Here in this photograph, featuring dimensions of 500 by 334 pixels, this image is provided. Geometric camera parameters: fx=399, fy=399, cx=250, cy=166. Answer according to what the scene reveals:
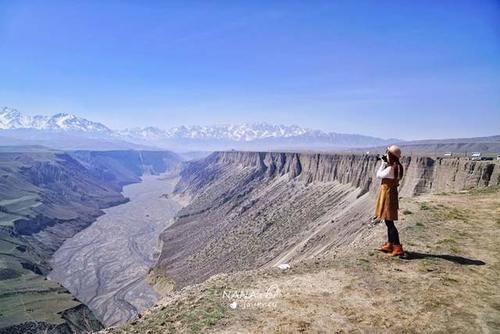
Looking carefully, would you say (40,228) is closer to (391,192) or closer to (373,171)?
(373,171)

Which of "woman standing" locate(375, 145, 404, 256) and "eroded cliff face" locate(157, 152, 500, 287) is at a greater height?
"woman standing" locate(375, 145, 404, 256)

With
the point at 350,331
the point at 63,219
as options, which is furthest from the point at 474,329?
the point at 63,219

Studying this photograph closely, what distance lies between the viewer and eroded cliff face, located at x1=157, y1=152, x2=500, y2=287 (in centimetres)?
3559

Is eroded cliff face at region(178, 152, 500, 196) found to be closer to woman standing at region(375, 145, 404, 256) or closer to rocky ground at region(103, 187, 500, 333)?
rocky ground at region(103, 187, 500, 333)

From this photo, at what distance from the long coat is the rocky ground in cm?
121

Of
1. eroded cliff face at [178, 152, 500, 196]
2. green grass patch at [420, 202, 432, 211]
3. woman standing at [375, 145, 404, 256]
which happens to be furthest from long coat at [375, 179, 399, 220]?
eroded cliff face at [178, 152, 500, 196]

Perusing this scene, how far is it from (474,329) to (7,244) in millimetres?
72218

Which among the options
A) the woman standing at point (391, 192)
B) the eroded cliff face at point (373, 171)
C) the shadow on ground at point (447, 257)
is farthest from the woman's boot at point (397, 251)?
the eroded cliff face at point (373, 171)

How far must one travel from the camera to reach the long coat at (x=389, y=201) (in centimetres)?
1084

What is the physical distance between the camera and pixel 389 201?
10.9 meters

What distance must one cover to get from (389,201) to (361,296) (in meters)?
3.15

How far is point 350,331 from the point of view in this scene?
A: 7.36 m

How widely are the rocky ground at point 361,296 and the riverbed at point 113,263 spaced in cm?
4196

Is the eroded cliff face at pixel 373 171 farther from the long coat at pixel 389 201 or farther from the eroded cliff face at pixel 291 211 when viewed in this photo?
the long coat at pixel 389 201
